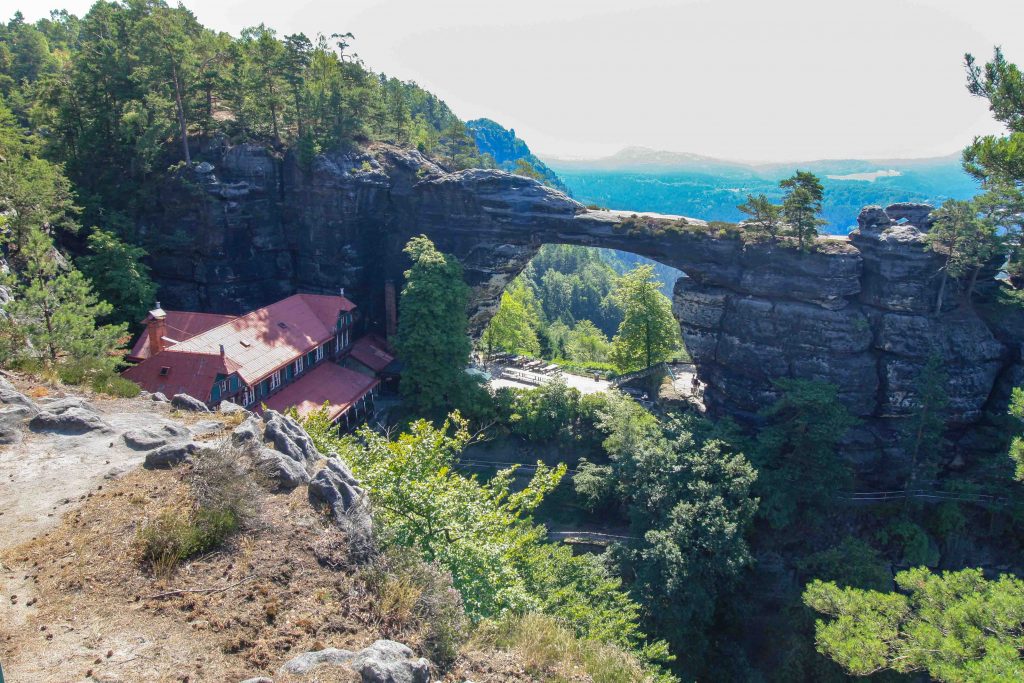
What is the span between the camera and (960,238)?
81.0 ft

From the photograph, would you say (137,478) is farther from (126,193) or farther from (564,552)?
(126,193)

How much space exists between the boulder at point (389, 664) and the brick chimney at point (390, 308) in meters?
28.5

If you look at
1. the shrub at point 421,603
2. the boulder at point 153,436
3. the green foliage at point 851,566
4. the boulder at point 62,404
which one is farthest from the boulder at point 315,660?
the green foliage at point 851,566

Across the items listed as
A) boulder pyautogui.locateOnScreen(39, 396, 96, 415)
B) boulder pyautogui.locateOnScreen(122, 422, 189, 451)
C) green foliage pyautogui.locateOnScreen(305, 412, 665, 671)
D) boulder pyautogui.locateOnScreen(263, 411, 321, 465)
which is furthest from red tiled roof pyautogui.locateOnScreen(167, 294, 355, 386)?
boulder pyautogui.locateOnScreen(263, 411, 321, 465)

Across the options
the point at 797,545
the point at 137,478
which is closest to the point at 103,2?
the point at 137,478

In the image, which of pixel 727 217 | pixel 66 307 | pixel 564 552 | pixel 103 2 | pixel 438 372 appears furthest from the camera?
pixel 727 217

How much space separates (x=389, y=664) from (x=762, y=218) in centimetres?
2748

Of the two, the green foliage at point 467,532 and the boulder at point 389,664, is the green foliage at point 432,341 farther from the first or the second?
the boulder at point 389,664

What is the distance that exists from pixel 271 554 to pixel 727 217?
152m

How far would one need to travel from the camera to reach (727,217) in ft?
479

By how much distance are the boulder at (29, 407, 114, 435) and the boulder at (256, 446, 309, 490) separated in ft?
16.9

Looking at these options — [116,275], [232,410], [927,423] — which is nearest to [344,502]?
[232,410]

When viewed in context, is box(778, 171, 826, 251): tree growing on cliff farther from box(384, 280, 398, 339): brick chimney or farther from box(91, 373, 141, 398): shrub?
box(91, 373, 141, 398): shrub

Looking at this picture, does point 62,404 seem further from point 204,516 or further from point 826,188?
point 826,188
